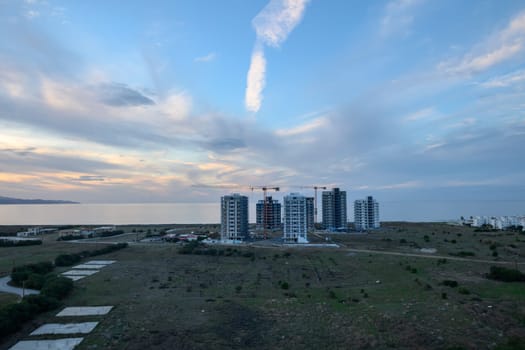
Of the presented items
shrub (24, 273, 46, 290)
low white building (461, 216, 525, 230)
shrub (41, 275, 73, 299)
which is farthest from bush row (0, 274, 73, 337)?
low white building (461, 216, 525, 230)

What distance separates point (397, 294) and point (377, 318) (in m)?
6.89

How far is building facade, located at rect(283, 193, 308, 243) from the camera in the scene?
7244 cm

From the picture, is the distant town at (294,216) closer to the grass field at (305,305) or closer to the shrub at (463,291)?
the grass field at (305,305)

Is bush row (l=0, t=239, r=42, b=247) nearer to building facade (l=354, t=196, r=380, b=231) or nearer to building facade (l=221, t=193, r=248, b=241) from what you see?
building facade (l=221, t=193, r=248, b=241)

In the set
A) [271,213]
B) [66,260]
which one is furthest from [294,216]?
[66,260]

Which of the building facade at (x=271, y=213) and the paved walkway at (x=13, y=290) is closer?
the paved walkway at (x=13, y=290)

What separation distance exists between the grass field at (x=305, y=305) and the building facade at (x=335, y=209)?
63.0 m

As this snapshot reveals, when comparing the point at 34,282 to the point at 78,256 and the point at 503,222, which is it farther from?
the point at 503,222

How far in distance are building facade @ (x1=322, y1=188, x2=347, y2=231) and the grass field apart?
63.0 metres

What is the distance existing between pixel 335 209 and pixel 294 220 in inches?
1525

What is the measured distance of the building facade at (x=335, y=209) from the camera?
107 metres

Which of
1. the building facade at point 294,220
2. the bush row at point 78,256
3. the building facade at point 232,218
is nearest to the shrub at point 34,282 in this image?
the bush row at point 78,256

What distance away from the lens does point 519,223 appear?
95.6m

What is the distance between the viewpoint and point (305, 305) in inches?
993
